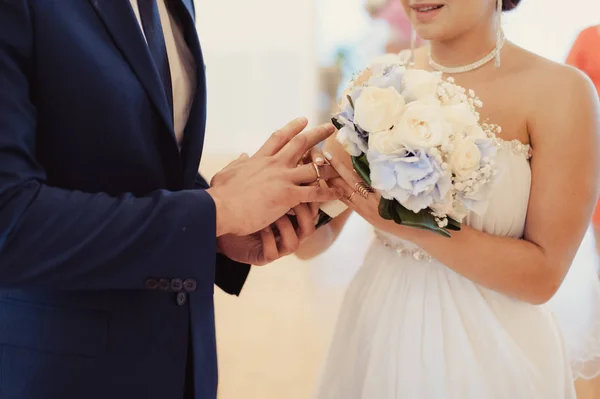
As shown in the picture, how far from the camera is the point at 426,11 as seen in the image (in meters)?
1.32

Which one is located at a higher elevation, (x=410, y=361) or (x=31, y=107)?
(x=31, y=107)

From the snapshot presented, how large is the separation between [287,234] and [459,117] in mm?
459

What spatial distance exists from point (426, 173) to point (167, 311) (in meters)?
0.54

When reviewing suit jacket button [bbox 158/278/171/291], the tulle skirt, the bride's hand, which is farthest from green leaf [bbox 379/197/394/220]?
suit jacket button [bbox 158/278/171/291]

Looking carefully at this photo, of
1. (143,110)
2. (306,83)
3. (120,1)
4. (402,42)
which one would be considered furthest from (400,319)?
(306,83)

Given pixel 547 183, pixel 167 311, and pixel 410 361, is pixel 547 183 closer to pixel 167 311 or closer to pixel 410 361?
pixel 410 361

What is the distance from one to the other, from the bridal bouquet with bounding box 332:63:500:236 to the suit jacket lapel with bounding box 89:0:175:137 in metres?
0.40

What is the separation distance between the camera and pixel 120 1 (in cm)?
91

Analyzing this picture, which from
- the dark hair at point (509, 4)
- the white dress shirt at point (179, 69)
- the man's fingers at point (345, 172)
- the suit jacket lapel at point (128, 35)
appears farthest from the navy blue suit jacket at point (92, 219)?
the dark hair at point (509, 4)

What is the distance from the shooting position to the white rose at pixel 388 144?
100cm

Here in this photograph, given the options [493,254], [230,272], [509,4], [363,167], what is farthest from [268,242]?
[509,4]

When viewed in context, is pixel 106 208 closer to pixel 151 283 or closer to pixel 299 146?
pixel 151 283

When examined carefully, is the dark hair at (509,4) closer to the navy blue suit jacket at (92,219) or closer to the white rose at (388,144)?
the white rose at (388,144)

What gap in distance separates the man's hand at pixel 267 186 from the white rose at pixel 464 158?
287mm
